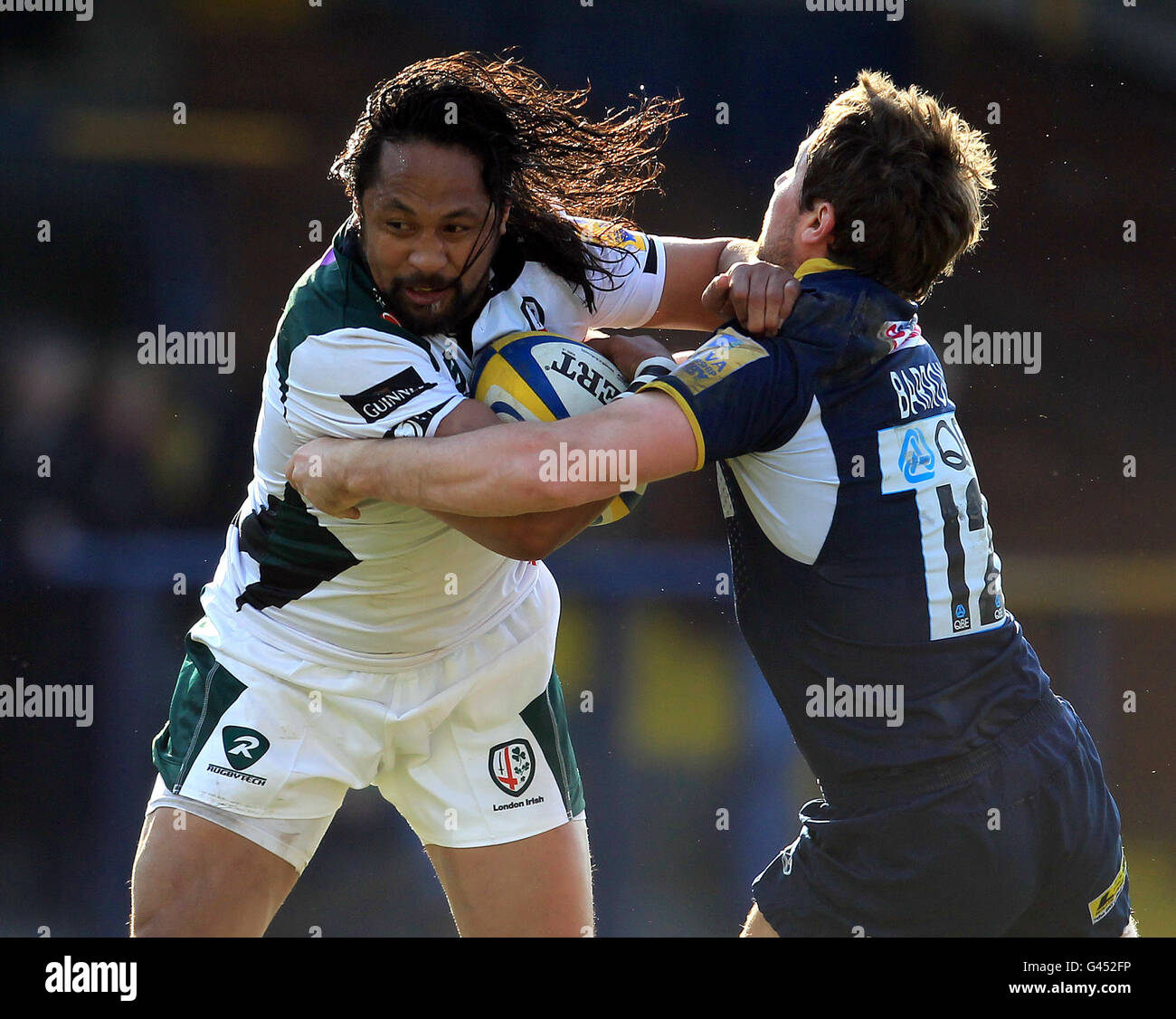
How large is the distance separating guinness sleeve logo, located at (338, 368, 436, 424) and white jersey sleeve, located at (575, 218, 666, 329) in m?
0.63

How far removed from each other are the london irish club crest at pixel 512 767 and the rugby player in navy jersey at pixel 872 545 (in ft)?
2.18

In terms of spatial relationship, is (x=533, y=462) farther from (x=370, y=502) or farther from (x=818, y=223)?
(x=818, y=223)

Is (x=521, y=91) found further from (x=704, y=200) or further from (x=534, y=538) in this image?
(x=704, y=200)

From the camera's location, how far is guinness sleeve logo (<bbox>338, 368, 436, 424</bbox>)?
2.51m

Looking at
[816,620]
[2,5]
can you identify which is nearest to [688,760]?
[816,620]

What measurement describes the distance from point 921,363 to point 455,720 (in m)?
1.32

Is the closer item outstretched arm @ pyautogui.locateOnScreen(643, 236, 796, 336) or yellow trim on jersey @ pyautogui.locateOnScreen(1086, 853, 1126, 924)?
yellow trim on jersey @ pyautogui.locateOnScreen(1086, 853, 1126, 924)

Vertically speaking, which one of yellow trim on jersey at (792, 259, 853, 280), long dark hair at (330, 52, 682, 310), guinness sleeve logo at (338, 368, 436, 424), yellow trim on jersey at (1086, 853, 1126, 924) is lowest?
yellow trim on jersey at (1086, 853, 1126, 924)

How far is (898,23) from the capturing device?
5754mm

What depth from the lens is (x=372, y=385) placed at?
8.27ft

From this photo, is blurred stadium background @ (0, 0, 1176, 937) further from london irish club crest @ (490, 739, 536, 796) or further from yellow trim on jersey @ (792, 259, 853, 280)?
yellow trim on jersey @ (792, 259, 853, 280)

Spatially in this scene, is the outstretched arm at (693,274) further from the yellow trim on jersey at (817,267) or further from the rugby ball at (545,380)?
the rugby ball at (545,380)

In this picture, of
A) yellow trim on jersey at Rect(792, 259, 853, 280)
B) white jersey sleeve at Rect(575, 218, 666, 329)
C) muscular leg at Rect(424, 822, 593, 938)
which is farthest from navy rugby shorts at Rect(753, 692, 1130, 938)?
white jersey sleeve at Rect(575, 218, 666, 329)

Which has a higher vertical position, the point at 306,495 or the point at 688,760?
the point at 306,495
